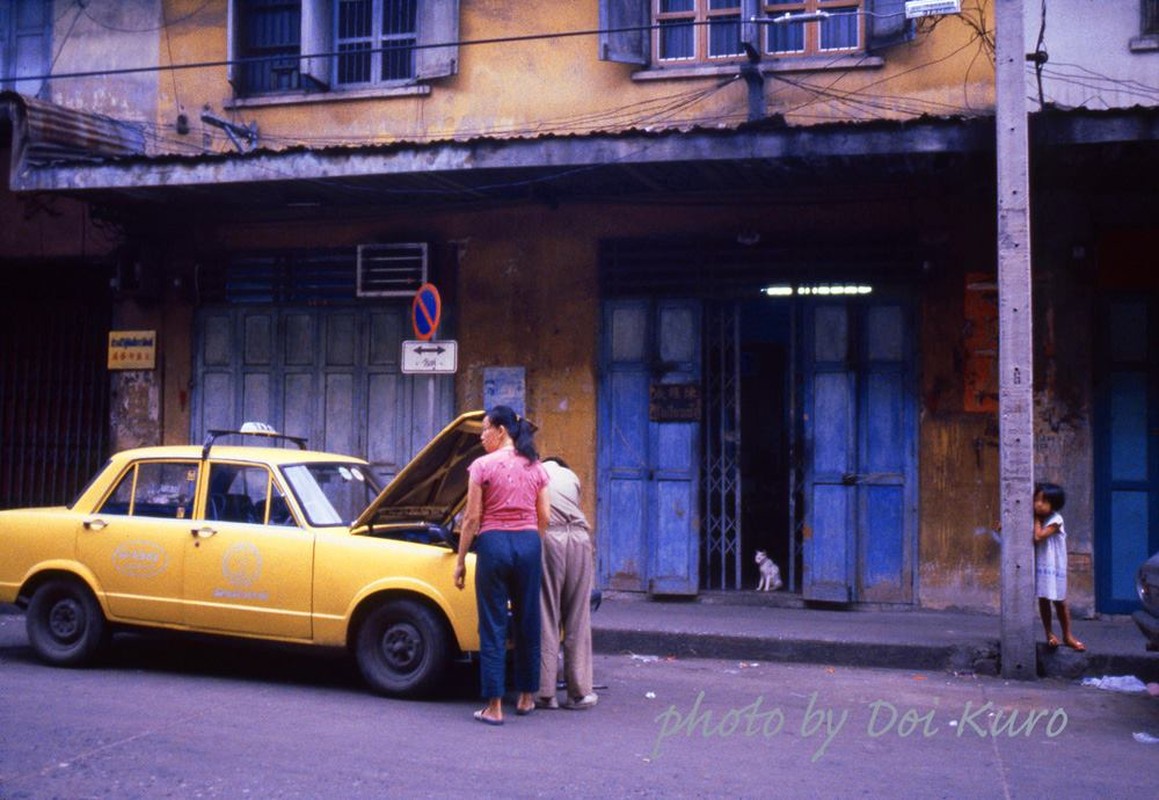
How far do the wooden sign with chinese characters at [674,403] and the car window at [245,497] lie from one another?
4.64 metres

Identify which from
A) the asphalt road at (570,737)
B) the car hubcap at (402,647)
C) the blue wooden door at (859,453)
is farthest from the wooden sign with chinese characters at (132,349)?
the blue wooden door at (859,453)

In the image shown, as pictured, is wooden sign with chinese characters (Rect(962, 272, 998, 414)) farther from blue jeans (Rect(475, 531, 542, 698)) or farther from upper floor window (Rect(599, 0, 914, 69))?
blue jeans (Rect(475, 531, 542, 698))

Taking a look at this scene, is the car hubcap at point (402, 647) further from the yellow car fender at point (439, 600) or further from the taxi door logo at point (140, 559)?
the taxi door logo at point (140, 559)

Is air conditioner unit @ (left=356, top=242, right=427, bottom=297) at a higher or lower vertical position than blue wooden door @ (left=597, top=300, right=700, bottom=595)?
higher

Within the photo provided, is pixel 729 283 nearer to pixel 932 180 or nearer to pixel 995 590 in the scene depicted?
pixel 932 180

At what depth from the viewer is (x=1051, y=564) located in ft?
27.5

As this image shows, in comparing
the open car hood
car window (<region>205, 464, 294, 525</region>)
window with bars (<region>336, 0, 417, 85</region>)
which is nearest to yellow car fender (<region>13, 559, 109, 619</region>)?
car window (<region>205, 464, 294, 525</region>)

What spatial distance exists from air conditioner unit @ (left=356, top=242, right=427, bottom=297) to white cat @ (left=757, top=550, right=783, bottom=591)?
4.44 m

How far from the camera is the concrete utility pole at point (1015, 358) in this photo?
8148 millimetres

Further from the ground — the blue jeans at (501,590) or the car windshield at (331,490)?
the car windshield at (331,490)

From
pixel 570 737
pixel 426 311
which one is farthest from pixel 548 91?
pixel 570 737

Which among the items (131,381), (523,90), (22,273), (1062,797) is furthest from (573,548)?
(22,273)

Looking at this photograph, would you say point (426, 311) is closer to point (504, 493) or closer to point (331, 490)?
point (331, 490)

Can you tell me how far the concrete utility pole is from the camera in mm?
8148
